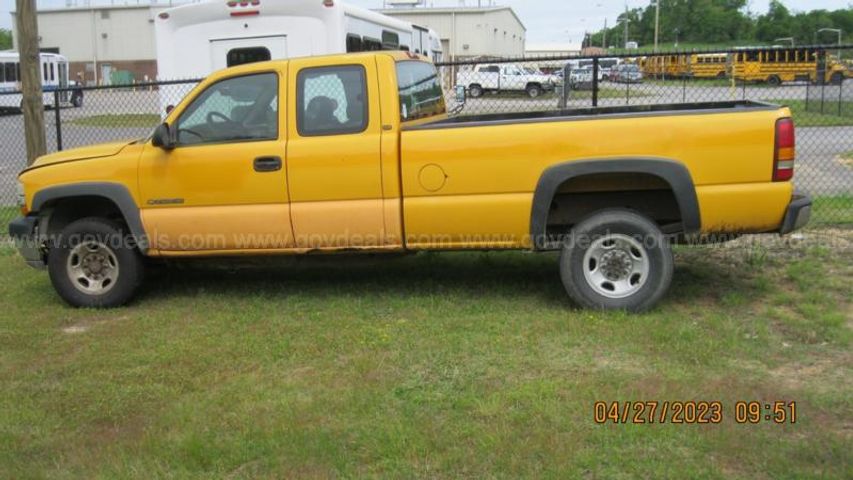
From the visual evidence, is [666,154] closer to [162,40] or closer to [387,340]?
[387,340]

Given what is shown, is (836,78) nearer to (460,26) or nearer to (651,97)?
(651,97)

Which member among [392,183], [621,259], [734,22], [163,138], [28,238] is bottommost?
[621,259]

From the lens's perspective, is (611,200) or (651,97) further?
(651,97)

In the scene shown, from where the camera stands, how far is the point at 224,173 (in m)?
6.17

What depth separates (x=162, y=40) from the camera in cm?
1131

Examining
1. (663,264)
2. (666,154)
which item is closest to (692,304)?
(663,264)

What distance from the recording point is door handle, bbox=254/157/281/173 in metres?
6.08

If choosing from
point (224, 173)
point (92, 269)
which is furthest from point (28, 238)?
point (224, 173)

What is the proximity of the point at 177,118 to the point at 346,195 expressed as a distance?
1.48 m

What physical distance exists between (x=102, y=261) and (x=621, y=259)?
4.14 m

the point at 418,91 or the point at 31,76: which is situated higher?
the point at 31,76

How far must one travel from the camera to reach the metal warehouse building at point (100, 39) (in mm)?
60344

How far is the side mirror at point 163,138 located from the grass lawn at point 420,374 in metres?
1.06

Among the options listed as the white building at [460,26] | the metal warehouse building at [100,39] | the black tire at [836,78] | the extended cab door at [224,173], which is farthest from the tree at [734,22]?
the extended cab door at [224,173]
